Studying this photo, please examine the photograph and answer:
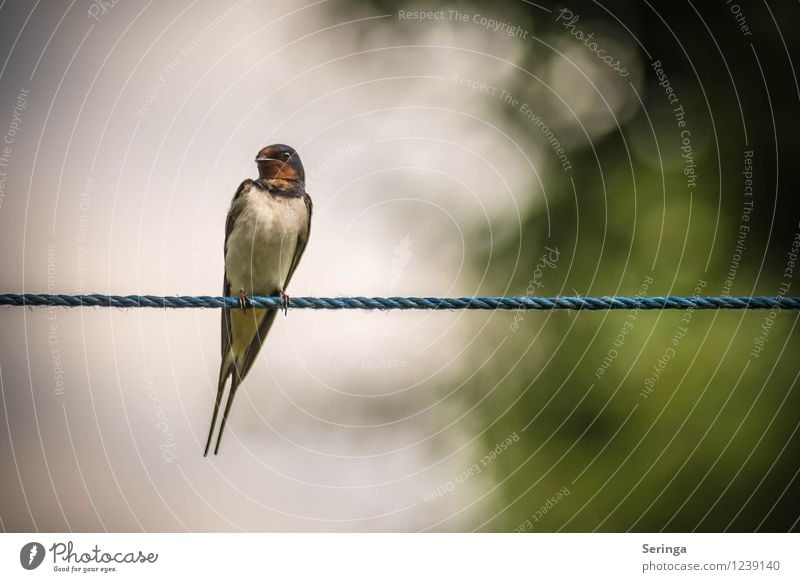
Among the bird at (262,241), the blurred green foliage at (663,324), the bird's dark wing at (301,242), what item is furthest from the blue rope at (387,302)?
the blurred green foliage at (663,324)

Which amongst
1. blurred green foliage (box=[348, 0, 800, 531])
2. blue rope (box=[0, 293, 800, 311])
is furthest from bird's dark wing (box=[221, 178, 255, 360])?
blurred green foliage (box=[348, 0, 800, 531])

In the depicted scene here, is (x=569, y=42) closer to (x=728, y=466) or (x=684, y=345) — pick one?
(x=684, y=345)

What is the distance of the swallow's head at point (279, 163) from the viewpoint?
5.02m

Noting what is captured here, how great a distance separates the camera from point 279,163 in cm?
505

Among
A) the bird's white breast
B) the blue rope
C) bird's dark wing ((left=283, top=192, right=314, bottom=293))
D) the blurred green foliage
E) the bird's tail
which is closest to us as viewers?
the blue rope

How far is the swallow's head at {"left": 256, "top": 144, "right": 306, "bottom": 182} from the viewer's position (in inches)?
198

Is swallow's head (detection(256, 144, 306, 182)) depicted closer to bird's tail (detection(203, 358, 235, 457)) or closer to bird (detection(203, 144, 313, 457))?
bird (detection(203, 144, 313, 457))

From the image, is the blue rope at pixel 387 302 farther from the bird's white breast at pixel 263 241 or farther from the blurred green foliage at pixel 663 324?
the blurred green foliage at pixel 663 324

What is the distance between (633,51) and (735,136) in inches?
43.6

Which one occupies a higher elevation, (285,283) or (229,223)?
(229,223)

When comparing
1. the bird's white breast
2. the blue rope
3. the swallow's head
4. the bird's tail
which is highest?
the swallow's head

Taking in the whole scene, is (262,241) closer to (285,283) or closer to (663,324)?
(285,283)

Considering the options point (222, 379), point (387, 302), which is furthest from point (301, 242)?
point (387, 302)

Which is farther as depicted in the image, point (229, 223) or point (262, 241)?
point (229, 223)
